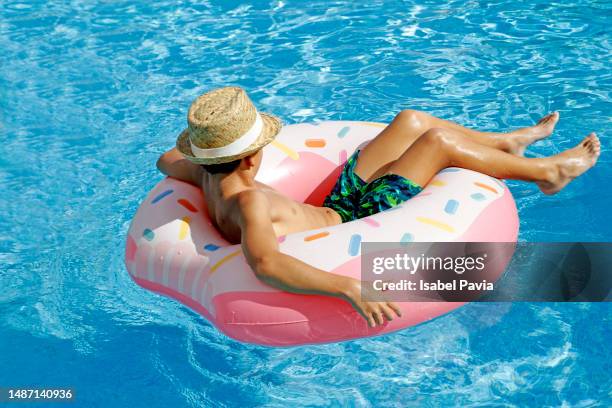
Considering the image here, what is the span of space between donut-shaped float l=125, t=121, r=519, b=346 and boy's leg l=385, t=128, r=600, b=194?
0.19 feet

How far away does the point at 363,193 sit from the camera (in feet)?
14.0

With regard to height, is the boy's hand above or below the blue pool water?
above

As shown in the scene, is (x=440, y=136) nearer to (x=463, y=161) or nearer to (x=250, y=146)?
(x=463, y=161)

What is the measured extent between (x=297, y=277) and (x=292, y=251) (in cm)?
17

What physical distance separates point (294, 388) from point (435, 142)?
Result: 1270 millimetres

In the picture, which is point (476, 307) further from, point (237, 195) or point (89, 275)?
point (89, 275)

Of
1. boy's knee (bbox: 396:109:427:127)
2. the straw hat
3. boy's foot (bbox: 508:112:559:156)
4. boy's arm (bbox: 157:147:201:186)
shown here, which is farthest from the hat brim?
boy's foot (bbox: 508:112:559:156)

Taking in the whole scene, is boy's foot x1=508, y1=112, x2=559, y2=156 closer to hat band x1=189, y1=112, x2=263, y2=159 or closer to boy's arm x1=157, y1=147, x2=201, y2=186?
hat band x1=189, y1=112, x2=263, y2=159

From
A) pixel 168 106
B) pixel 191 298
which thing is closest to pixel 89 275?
pixel 191 298

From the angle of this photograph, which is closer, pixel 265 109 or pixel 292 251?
pixel 292 251

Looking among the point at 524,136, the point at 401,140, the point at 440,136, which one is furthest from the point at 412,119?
the point at 524,136

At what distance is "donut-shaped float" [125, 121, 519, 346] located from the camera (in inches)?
142

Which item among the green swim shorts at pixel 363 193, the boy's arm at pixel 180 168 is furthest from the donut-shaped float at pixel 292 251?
the green swim shorts at pixel 363 193

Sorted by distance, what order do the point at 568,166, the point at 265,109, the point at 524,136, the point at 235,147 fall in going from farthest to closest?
the point at 265,109
the point at 524,136
the point at 568,166
the point at 235,147
